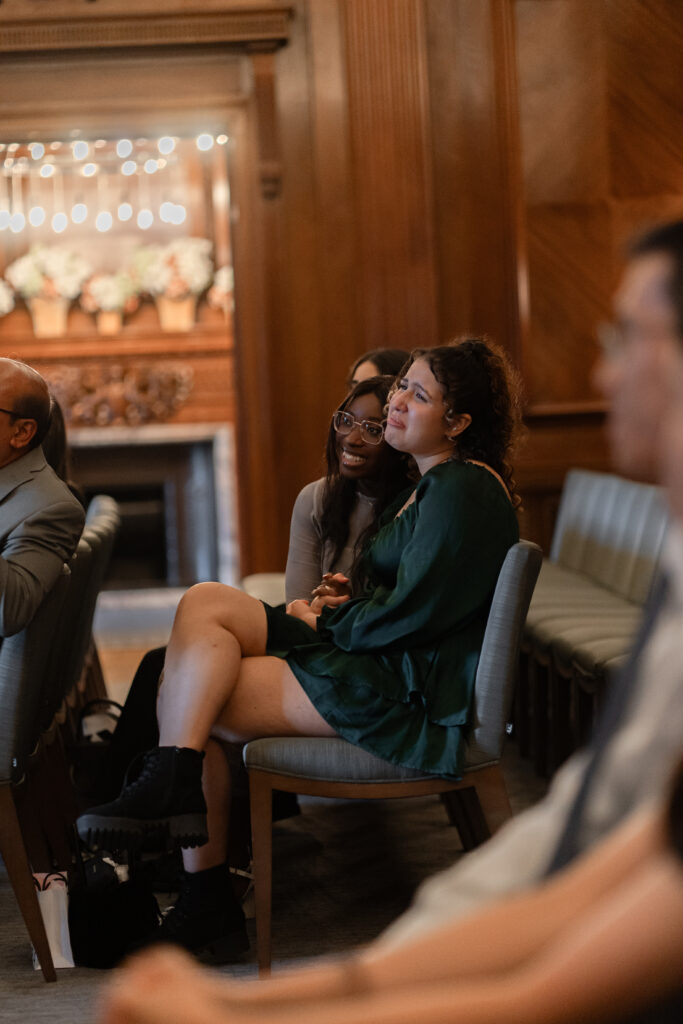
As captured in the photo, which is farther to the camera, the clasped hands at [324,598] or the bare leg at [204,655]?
the clasped hands at [324,598]

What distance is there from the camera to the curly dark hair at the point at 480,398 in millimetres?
2742

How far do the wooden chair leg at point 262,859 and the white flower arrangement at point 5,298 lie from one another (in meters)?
6.96

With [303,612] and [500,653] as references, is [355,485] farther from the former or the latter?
[500,653]

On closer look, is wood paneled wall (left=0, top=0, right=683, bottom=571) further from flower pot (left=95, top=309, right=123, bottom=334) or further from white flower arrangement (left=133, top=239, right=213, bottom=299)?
flower pot (left=95, top=309, right=123, bottom=334)

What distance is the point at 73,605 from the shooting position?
10.6 ft

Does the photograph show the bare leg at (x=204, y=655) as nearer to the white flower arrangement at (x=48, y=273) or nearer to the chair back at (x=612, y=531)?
the chair back at (x=612, y=531)

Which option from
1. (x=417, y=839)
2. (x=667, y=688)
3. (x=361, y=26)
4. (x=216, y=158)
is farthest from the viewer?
(x=216, y=158)

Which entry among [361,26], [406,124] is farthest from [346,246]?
[361,26]

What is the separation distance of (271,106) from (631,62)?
177cm

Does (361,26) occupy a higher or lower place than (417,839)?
higher

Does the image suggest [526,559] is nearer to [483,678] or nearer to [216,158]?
[483,678]

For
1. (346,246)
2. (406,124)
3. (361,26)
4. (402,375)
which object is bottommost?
(402,375)

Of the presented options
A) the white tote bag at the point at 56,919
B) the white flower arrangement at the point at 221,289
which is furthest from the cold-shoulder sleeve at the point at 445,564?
the white flower arrangement at the point at 221,289

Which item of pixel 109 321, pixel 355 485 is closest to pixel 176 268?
pixel 109 321
